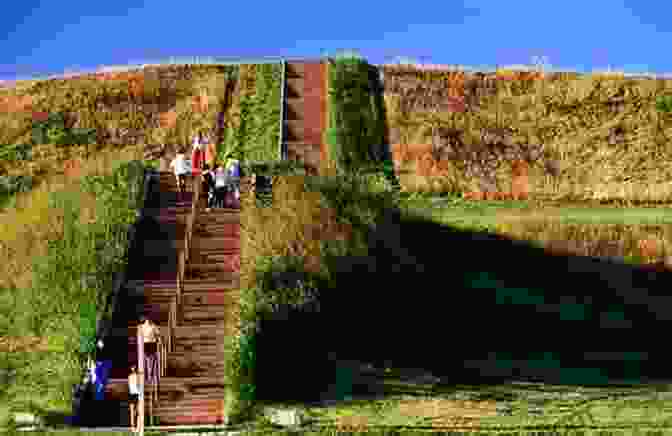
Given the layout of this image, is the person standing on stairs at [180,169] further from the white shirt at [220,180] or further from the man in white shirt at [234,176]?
the white shirt at [220,180]

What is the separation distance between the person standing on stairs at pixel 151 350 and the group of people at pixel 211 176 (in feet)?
24.4

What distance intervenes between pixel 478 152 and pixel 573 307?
12.9 m

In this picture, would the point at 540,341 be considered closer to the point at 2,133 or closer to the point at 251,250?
the point at 251,250

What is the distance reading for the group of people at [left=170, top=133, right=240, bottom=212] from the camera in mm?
42594

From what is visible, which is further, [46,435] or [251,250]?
[251,250]

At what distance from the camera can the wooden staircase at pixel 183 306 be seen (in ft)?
113

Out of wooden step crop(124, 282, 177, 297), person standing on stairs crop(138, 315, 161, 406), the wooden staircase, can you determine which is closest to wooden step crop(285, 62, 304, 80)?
the wooden staircase

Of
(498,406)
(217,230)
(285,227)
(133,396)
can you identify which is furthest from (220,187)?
(498,406)

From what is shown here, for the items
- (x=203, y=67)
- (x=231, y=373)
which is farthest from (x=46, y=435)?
(x=203, y=67)

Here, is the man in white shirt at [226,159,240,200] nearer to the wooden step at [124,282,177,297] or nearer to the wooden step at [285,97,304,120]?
the wooden step at [124,282,177,297]

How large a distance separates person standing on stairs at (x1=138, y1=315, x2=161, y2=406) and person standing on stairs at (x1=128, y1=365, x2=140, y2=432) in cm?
42

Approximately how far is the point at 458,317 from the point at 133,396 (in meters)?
12.4

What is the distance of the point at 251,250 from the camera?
40094 mm

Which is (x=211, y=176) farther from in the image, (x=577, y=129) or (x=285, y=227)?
(x=577, y=129)
